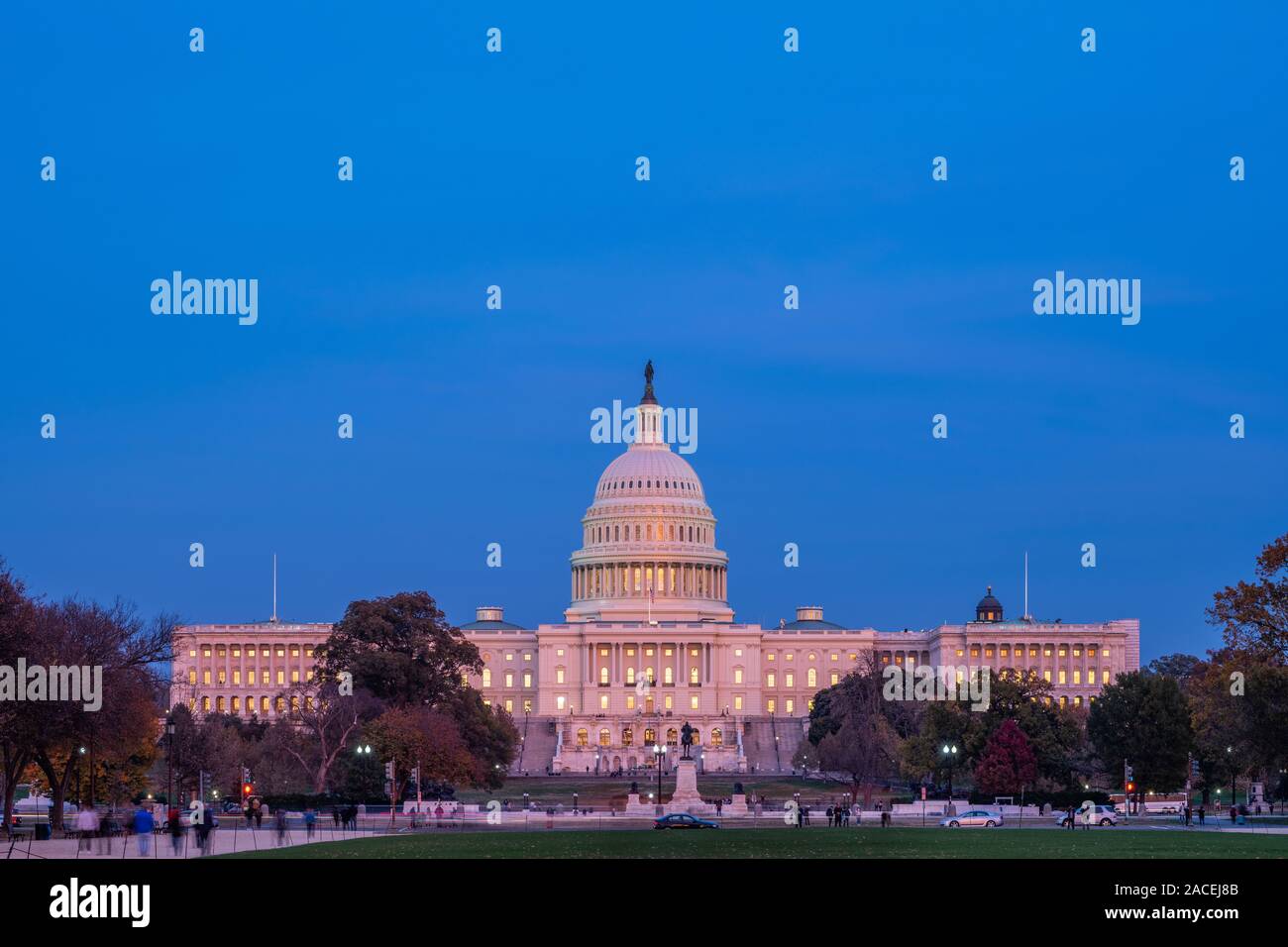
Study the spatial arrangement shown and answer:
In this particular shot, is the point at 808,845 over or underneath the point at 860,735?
underneath

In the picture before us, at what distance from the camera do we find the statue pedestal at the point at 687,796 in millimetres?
96375

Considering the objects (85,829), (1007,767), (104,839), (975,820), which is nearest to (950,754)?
(1007,767)

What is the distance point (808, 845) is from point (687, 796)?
142 feet

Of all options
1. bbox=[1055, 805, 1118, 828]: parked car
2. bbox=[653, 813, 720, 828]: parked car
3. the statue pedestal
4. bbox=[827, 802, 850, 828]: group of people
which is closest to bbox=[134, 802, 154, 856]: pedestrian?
bbox=[653, 813, 720, 828]: parked car

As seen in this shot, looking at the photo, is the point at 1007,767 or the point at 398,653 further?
the point at 398,653

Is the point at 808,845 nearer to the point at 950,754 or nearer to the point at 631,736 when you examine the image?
the point at 950,754

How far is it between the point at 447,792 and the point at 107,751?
31387mm

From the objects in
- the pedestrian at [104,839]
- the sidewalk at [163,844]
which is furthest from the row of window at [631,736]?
the pedestrian at [104,839]

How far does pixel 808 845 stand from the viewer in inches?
2354

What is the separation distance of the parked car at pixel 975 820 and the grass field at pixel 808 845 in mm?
6591

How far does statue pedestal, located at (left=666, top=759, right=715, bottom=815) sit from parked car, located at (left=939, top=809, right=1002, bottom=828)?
1419 cm

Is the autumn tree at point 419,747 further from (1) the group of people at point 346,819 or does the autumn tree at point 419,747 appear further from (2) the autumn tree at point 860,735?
(2) the autumn tree at point 860,735
